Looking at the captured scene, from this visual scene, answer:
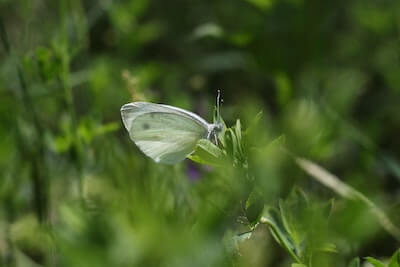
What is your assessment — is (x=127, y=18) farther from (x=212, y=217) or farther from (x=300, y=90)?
(x=212, y=217)

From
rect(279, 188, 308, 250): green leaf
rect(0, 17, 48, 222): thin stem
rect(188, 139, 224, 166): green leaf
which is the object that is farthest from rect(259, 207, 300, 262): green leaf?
rect(0, 17, 48, 222): thin stem

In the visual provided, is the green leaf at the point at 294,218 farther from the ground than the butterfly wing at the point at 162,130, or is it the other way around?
the butterfly wing at the point at 162,130

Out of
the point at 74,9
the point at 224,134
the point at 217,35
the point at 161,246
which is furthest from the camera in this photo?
the point at 74,9

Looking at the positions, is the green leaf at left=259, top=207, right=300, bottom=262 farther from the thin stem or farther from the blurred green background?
the thin stem

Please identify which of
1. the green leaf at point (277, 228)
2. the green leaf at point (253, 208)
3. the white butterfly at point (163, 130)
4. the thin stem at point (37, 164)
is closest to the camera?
the green leaf at point (253, 208)

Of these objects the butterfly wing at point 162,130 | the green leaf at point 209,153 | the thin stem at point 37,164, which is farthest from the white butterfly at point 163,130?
the thin stem at point 37,164

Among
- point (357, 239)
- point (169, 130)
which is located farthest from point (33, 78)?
point (357, 239)

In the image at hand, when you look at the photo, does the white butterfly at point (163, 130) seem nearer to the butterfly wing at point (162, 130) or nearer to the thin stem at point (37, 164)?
the butterfly wing at point (162, 130)
